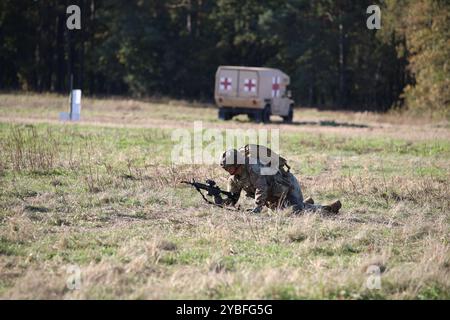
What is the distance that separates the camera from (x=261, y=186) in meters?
10.9

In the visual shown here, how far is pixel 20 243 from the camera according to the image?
8.70 metres

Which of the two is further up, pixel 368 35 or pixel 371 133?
pixel 368 35

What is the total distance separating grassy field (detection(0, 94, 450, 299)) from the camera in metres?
7.05

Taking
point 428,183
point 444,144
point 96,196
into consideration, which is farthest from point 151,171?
point 444,144

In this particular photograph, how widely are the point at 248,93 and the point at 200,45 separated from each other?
2184 cm

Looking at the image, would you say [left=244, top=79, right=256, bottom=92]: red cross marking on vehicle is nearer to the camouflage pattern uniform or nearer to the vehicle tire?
the vehicle tire

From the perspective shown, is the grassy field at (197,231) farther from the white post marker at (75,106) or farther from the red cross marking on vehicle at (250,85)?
the red cross marking on vehicle at (250,85)

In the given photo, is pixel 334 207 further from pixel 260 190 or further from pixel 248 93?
pixel 248 93

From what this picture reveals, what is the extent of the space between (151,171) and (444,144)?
1192cm

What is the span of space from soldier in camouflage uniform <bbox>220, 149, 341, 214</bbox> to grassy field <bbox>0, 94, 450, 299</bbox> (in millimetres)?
312

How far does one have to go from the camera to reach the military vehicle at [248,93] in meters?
33.1

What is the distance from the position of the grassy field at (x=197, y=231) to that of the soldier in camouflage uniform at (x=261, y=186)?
0.31 meters
